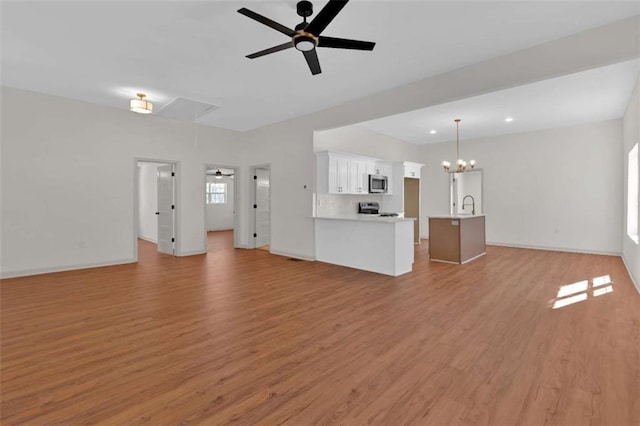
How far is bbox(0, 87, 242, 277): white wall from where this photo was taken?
15.4ft

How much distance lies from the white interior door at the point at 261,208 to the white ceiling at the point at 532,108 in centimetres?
298

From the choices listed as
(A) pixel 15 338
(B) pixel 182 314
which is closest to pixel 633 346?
(B) pixel 182 314

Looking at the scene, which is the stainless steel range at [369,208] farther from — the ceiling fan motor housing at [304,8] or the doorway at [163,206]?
the ceiling fan motor housing at [304,8]

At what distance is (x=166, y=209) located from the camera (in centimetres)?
698

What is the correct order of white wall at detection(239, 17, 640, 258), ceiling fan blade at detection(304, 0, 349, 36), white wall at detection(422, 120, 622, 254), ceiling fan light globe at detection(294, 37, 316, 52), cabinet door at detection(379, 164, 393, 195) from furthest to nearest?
cabinet door at detection(379, 164, 393, 195)
white wall at detection(422, 120, 622, 254)
white wall at detection(239, 17, 640, 258)
ceiling fan light globe at detection(294, 37, 316, 52)
ceiling fan blade at detection(304, 0, 349, 36)

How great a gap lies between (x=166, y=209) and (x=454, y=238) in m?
6.42

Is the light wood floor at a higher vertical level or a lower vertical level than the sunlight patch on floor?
lower

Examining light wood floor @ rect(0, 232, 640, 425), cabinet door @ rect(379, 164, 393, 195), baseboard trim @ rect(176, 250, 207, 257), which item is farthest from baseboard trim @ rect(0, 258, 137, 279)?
cabinet door @ rect(379, 164, 393, 195)

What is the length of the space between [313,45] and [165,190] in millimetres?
5764

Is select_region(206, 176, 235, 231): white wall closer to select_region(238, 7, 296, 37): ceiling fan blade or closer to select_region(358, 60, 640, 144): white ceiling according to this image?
select_region(358, 60, 640, 144): white ceiling

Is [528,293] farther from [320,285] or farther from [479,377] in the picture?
[320,285]

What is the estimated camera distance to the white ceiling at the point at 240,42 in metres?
2.73

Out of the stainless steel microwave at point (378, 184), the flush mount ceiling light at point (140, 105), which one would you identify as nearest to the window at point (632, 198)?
the stainless steel microwave at point (378, 184)

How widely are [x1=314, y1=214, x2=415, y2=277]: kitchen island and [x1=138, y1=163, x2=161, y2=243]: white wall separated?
224 inches
